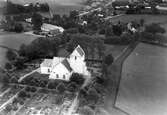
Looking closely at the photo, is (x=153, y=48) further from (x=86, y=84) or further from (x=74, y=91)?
(x=74, y=91)

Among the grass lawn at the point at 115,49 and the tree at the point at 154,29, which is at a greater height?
the tree at the point at 154,29

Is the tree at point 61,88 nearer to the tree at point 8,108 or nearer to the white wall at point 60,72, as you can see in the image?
the white wall at point 60,72

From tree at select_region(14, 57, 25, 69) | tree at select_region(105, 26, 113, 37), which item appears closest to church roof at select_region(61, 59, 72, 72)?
tree at select_region(14, 57, 25, 69)

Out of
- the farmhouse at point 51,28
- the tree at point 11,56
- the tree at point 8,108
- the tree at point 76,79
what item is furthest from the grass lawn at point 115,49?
the tree at point 8,108

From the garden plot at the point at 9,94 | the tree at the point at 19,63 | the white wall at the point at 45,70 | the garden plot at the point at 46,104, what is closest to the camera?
the garden plot at the point at 46,104

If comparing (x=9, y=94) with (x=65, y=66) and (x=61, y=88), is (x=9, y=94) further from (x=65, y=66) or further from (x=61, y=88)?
(x=65, y=66)

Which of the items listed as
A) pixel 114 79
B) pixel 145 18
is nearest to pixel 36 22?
pixel 145 18
